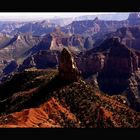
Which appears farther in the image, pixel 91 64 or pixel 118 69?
pixel 91 64

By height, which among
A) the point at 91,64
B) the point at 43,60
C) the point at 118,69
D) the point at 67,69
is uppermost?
the point at 67,69

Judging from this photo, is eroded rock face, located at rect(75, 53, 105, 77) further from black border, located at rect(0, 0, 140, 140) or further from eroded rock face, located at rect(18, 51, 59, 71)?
black border, located at rect(0, 0, 140, 140)

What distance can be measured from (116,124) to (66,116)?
17.6 ft

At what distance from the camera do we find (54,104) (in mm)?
50812

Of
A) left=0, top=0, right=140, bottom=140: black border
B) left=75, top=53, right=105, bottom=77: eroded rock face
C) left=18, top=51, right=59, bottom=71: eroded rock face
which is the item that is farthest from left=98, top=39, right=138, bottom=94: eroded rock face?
left=0, top=0, right=140, bottom=140: black border

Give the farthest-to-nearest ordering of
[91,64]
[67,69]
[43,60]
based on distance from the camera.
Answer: [43,60], [91,64], [67,69]
